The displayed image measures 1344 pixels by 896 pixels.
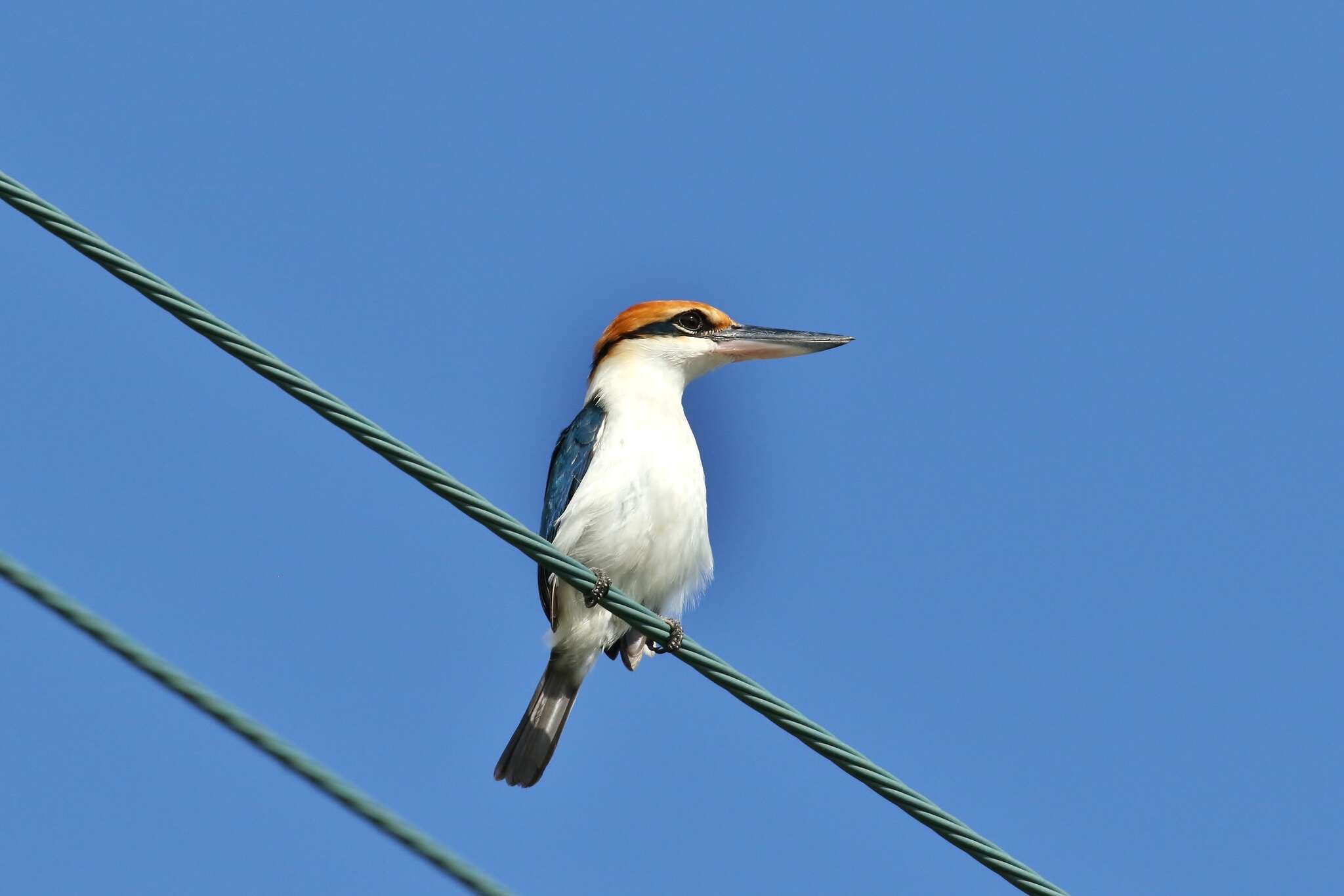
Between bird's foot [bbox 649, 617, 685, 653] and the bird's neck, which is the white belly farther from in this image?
bird's foot [bbox 649, 617, 685, 653]

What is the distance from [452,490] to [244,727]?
981 mm

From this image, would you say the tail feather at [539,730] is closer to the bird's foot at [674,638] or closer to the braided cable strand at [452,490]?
the bird's foot at [674,638]

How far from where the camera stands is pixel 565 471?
6.59m

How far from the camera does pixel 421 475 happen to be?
3.88 metres

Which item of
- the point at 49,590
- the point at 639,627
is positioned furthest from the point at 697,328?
the point at 49,590

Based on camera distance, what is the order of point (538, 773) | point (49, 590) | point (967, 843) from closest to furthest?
point (49, 590) → point (967, 843) → point (538, 773)

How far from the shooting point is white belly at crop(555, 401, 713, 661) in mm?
6242

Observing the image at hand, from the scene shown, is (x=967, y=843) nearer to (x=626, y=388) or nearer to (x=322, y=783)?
(x=322, y=783)

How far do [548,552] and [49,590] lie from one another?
153cm

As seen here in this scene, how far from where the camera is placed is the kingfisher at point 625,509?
626 cm

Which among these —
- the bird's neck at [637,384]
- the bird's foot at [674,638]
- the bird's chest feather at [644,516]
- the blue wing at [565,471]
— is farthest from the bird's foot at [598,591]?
the bird's neck at [637,384]

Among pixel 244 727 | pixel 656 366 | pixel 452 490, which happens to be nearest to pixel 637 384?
pixel 656 366

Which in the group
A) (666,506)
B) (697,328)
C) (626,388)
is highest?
(697,328)

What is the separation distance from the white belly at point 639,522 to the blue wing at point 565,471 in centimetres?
6
